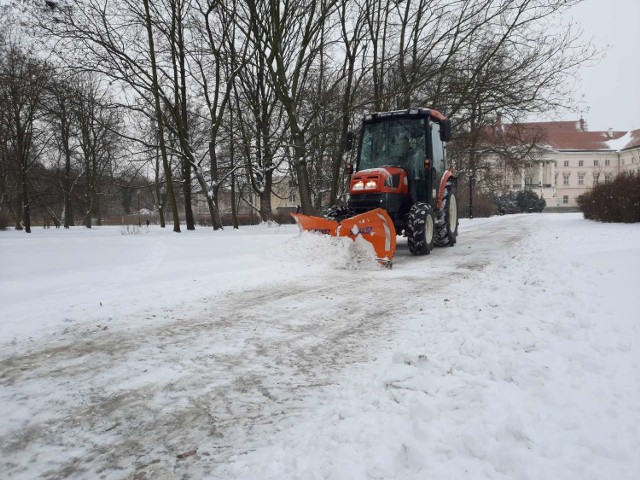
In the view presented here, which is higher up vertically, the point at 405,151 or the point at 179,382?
the point at 405,151

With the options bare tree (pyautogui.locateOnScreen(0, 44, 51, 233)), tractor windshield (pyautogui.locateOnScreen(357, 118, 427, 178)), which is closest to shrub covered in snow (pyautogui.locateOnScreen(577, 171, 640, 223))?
tractor windshield (pyautogui.locateOnScreen(357, 118, 427, 178))

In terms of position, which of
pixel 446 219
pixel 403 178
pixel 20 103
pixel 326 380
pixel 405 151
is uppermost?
pixel 20 103

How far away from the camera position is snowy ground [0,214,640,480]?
1731mm

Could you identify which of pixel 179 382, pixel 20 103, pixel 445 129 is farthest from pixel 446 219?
pixel 20 103

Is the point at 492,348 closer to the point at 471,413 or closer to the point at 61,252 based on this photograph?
the point at 471,413

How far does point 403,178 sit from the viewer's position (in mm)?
8188

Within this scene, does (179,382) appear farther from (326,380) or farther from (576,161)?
(576,161)

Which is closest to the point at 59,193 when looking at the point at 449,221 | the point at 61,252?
the point at 61,252

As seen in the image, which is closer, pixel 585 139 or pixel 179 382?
pixel 179 382

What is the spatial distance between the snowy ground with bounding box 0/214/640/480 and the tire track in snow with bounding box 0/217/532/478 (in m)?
0.01

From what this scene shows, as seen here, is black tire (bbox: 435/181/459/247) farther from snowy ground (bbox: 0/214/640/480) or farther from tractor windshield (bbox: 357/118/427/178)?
snowy ground (bbox: 0/214/640/480)

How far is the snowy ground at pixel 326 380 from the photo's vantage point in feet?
5.68

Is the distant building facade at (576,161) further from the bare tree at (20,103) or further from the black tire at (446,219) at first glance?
the bare tree at (20,103)

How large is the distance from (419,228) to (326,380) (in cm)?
564
